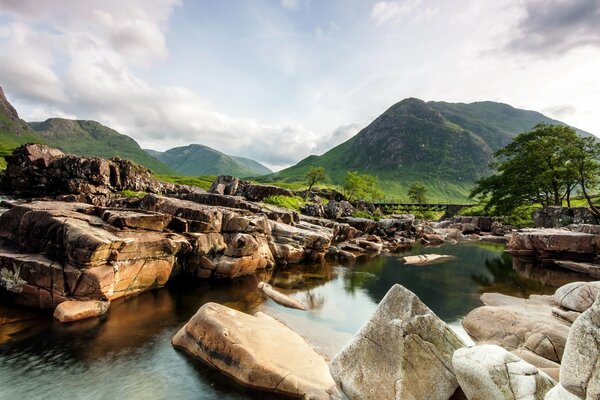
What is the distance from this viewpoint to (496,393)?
937cm

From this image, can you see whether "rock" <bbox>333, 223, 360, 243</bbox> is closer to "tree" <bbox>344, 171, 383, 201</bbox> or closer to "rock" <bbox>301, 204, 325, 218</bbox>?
"rock" <bbox>301, 204, 325, 218</bbox>

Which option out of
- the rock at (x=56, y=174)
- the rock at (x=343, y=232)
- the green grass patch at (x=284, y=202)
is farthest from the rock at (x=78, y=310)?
the green grass patch at (x=284, y=202)

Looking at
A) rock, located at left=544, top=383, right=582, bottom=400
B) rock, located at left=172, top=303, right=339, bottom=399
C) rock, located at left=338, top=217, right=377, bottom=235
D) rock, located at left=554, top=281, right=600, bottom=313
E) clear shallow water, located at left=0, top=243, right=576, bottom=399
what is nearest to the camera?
rock, located at left=544, top=383, right=582, bottom=400

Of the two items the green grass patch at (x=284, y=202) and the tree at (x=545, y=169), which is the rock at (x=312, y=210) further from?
the tree at (x=545, y=169)

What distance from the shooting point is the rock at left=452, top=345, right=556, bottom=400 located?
365 inches

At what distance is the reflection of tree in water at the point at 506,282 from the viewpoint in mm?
33812

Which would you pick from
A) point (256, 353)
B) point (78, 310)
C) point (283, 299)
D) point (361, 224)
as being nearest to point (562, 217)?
point (361, 224)

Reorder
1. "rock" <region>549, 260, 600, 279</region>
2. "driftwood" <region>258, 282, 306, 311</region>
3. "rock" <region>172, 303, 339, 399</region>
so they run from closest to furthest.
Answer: "rock" <region>172, 303, 339, 399</region>
"driftwood" <region>258, 282, 306, 311</region>
"rock" <region>549, 260, 600, 279</region>

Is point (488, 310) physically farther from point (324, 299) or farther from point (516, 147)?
point (516, 147)

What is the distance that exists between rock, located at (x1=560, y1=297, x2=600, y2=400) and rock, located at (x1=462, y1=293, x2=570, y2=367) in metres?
9.20

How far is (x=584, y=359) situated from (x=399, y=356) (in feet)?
18.0

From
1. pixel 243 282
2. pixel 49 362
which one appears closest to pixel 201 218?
pixel 243 282

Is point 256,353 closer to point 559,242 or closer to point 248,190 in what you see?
point 559,242

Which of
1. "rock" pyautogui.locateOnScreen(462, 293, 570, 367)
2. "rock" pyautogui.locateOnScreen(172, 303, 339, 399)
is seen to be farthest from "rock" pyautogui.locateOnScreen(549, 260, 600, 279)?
"rock" pyautogui.locateOnScreen(172, 303, 339, 399)
